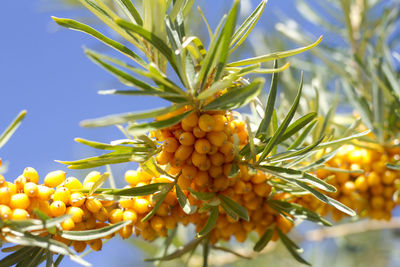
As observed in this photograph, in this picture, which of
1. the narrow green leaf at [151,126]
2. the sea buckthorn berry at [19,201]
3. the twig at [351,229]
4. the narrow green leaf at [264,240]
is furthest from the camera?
the twig at [351,229]

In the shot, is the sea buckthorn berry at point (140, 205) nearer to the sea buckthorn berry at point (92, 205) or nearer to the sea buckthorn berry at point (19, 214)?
the sea buckthorn berry at point (92, 205)

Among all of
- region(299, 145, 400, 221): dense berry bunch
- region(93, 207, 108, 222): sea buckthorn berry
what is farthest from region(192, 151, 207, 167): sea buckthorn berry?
region(299, 145, 400, 221): dense berry bunch

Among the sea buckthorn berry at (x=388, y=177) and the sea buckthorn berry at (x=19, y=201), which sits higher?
the sea buckthorn berry at (x=19, y=201)

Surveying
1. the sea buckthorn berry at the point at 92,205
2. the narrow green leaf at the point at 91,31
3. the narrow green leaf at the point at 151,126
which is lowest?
the sea buckthorn berry at the point at 92,205

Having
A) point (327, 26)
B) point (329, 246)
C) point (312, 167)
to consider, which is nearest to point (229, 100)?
point (312, 167)

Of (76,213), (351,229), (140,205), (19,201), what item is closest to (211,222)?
(140,205)

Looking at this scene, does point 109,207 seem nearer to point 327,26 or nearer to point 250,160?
point 250,160

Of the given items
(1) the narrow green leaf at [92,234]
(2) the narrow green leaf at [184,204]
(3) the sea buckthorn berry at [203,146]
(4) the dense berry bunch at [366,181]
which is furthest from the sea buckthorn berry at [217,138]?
(4) the dense berry bunch at [366,181]
